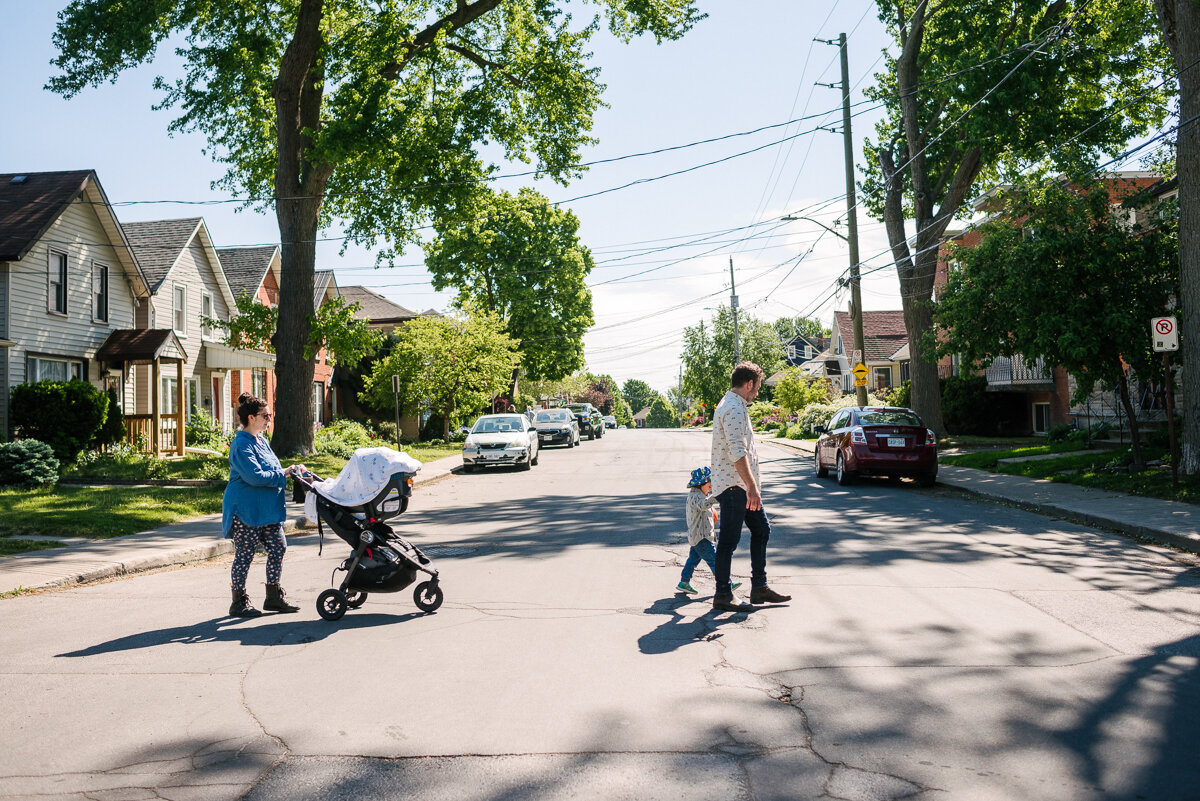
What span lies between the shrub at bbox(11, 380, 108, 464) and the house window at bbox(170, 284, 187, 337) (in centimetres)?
959

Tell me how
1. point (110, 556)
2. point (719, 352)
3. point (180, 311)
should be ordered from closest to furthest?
point (110, 556) < point (180, 311) < point (719, 352)

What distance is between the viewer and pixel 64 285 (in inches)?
1009

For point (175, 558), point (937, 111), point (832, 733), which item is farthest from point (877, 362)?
point (832, 733)

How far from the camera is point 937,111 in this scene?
1117 inches

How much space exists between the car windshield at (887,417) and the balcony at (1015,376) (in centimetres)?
1398

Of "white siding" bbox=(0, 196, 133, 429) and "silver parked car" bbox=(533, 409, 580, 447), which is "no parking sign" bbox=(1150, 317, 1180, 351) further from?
"silver parked car" bbox=(533, 409, 580, 447)

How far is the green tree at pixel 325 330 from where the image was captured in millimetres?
23062

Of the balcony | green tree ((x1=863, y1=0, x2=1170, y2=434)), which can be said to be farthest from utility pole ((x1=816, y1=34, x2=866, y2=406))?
the balcony

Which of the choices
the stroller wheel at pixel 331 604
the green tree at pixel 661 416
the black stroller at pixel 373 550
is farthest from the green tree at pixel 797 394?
the green tree at pixel 661 416

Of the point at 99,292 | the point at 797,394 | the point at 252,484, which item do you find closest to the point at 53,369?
the point at 99,292

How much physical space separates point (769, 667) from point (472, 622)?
2439 millimetres

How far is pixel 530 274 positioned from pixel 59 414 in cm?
3594

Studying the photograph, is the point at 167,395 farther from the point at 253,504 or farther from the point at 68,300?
the point at 253,504

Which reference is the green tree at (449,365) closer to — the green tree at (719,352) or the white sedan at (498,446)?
the white sedan at (498,446)
